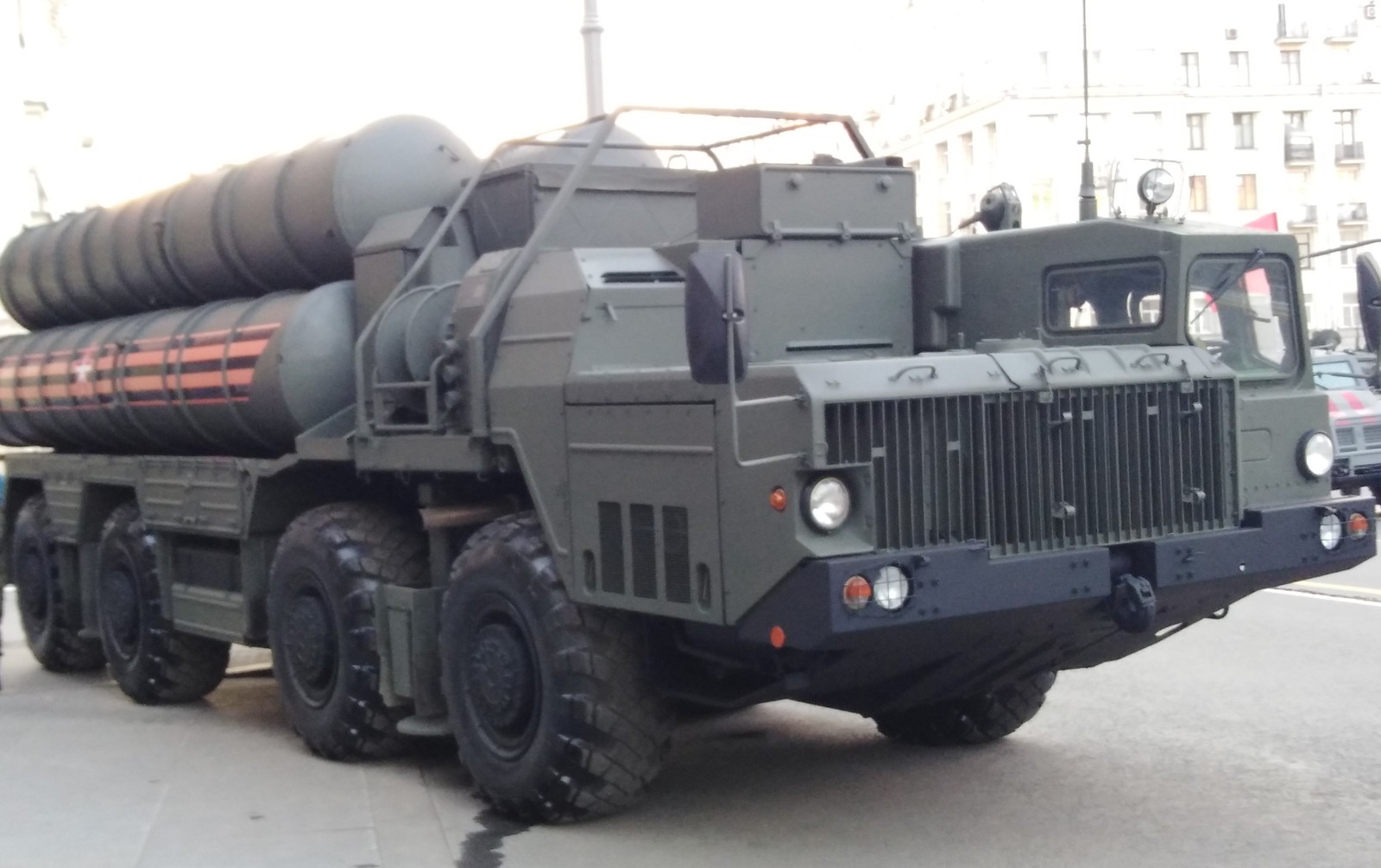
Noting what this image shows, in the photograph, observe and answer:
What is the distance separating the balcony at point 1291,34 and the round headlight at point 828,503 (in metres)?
61.4

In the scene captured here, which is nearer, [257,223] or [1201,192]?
[257,223]

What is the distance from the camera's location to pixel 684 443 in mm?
6422

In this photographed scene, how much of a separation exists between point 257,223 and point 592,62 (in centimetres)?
557

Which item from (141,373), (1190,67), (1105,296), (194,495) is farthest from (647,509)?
(1190,67)

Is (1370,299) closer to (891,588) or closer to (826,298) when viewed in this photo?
(826,298)

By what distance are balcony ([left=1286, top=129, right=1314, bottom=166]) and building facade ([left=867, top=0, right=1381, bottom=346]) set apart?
6 cm

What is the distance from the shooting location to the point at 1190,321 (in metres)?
7.42

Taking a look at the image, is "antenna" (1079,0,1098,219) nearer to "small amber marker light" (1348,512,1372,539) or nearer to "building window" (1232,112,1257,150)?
"small amber marker light" (1348,512,1372,539)

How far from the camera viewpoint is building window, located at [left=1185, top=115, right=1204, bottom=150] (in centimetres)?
6022

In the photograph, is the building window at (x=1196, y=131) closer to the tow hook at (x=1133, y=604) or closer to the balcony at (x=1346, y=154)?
the balcony at (x=1346, y=154)

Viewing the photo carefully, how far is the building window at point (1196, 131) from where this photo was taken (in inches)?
2371

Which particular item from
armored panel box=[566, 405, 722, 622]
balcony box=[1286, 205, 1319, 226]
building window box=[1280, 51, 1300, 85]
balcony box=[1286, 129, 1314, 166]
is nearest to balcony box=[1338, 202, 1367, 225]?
balcony box=[1286, 205, 1319, 226]

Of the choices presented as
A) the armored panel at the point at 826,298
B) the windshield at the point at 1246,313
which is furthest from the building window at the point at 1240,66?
the armored panel at the point at 826,298

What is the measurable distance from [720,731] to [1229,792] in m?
2.86
